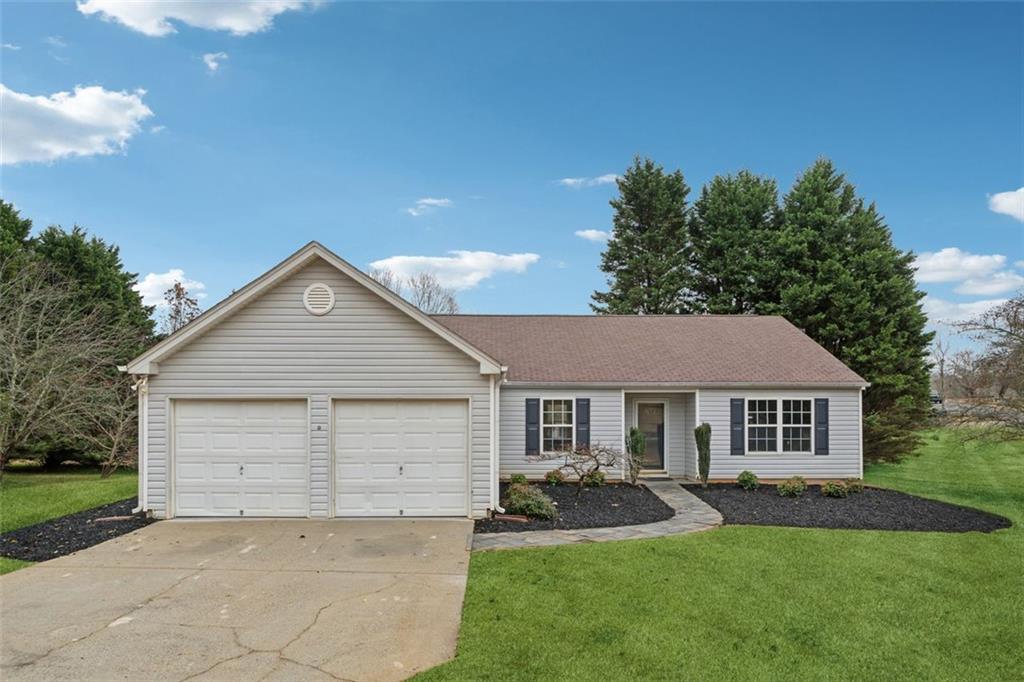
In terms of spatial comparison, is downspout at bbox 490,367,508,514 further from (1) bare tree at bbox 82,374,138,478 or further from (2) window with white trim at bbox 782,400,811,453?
(1) bare tree at bbox 82,374,138,478

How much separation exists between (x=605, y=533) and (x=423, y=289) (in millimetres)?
33342

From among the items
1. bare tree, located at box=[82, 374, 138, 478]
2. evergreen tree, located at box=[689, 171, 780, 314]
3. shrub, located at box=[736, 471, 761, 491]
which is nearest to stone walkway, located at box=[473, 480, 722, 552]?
shrub, located at box=[736, 471, 761, 491]

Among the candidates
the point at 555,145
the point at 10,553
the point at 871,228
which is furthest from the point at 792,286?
the point at 10,553

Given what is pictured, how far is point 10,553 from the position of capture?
8609mm

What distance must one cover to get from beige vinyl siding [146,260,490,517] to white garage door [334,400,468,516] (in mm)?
247

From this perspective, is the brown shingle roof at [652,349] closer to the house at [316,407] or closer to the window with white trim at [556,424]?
the window with white trim at [556,424]

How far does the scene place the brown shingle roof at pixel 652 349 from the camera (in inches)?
630

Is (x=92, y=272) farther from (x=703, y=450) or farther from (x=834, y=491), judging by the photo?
(x=834, y=491)

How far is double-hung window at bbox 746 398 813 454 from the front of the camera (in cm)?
1579

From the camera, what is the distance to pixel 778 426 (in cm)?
1584

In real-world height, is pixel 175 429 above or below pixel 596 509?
above

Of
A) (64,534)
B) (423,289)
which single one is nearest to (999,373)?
(64,534)

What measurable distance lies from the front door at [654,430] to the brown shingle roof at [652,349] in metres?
1.15

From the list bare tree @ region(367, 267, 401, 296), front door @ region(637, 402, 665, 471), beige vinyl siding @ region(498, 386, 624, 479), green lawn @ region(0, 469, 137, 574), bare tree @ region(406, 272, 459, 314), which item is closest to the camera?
green lawn @ region(0, 469, 137, 574)
